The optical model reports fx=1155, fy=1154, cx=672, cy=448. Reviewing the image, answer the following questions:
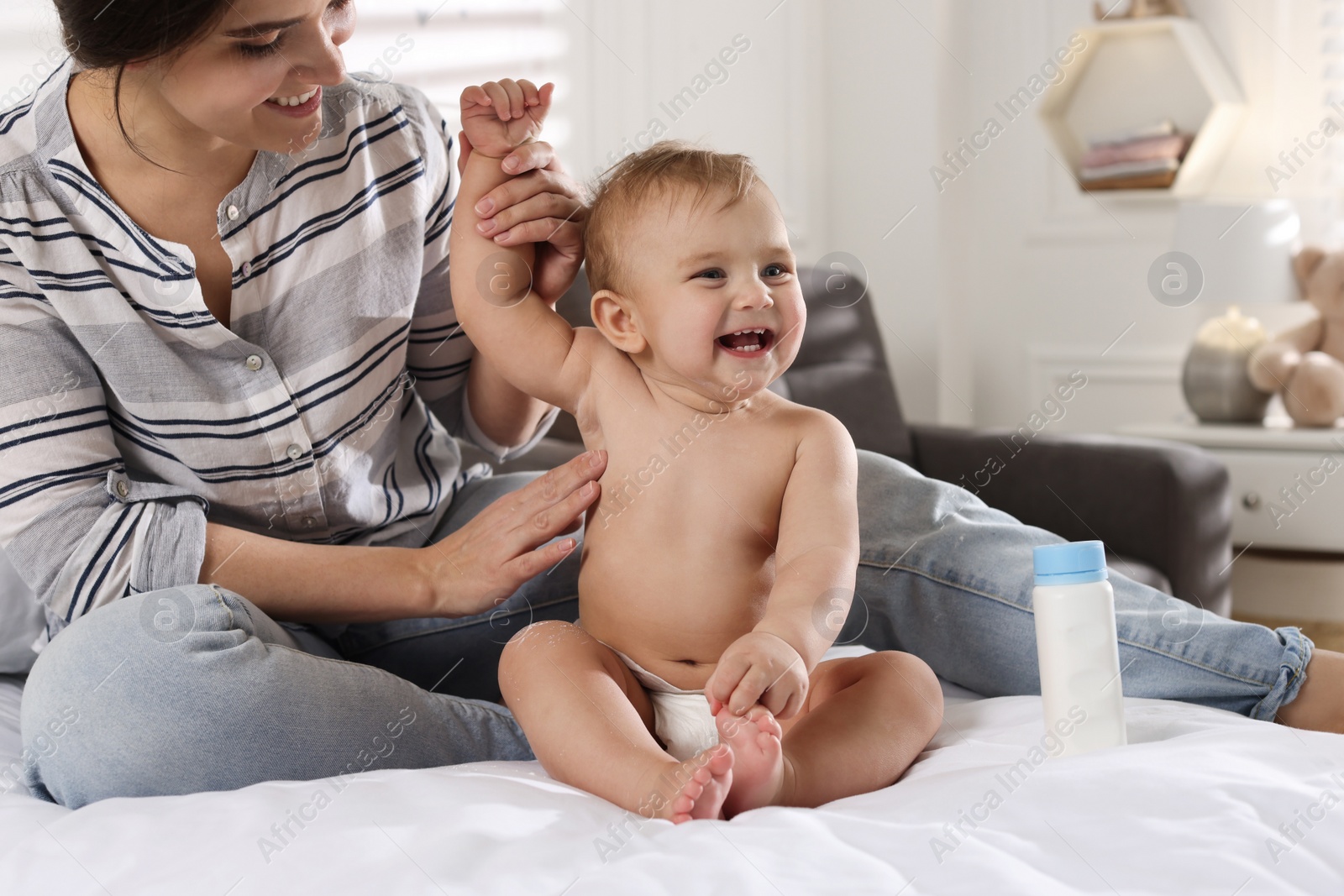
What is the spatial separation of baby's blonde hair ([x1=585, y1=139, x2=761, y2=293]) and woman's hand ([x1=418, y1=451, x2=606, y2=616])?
0.16 meters

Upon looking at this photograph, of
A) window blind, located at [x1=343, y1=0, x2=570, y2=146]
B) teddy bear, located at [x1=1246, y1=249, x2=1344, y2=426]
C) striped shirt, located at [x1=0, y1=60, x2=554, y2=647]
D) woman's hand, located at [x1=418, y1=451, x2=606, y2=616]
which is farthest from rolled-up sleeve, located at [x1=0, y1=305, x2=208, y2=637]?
teddy bear, located at [x1=1246, y1=249, x2=1344, y2=426]

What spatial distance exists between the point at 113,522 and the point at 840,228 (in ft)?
7.77

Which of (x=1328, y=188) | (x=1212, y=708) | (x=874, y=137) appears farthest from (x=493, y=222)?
(x=1328, y=188)

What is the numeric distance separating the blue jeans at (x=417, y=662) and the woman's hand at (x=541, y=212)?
0.33 meters

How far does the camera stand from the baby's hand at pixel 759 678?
730 millimetres

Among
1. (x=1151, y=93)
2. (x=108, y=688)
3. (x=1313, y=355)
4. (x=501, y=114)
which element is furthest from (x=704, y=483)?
(x=1151, y=93)

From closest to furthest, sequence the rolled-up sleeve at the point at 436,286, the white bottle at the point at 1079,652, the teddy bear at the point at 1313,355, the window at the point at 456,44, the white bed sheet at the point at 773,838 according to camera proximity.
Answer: the white bed sheet at the point at 773,838
the white bottle at the point at 1079,652
the rolled-up sleeve at the point at 436,286
the window at the point at 456,44
the teddy bear at the point at 1313,355

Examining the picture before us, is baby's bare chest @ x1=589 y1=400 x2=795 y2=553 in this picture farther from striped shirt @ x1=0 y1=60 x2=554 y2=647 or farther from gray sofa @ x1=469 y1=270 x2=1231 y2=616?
gray sofa @ x1=469 y1=270 x2=1231 y2=616

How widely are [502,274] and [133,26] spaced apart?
1.11 ft

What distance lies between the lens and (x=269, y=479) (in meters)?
1.09

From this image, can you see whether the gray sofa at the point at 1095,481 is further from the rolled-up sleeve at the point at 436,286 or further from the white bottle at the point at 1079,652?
the white bottle at the point at 1079,652

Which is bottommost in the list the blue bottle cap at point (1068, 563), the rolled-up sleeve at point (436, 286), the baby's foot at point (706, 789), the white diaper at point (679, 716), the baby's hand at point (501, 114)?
the white diaper at point (679, 716)

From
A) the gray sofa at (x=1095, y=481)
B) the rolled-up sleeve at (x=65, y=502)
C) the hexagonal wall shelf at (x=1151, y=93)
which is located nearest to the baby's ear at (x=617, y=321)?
the rolled-up sleeve at (x=65, y=502)

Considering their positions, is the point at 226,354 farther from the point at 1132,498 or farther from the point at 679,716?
the point at 1132,498
